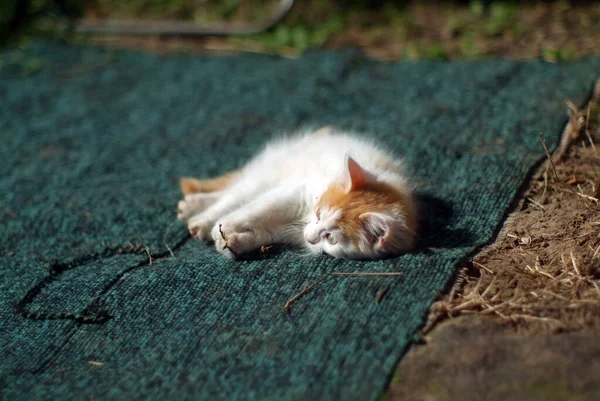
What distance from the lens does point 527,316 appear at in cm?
163

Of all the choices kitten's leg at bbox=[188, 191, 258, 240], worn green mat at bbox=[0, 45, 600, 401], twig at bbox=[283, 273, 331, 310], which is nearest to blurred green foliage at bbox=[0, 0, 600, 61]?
worn green mat at bbox=[0, 45, 600, 401]

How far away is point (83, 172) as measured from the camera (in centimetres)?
296

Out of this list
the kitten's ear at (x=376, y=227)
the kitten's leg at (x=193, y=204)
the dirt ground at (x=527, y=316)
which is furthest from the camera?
the kitten's leg at (x=193, y=204)

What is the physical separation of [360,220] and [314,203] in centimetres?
25

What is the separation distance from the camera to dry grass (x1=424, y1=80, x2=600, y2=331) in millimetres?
1648

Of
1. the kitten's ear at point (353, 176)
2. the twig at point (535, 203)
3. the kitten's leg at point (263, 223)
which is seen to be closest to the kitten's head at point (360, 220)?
the kitten's ear at point (353, 176)

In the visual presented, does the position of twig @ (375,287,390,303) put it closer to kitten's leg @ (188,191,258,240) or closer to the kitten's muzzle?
the kitten's muzzle

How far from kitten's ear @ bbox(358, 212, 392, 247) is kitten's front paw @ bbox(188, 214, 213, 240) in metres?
0.61

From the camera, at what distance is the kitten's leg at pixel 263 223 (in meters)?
2.05

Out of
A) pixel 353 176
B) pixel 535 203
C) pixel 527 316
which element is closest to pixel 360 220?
pixel 353 176

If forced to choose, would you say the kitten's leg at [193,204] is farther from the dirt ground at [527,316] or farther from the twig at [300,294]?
the dirt ground at [527,316]

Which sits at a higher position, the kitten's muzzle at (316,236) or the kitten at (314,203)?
the kitten at (314,203)

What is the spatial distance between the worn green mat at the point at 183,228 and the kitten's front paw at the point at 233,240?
0.04 metres

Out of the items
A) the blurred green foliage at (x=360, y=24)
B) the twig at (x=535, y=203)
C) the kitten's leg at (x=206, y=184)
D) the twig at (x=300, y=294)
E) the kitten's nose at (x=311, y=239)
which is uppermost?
the blurred green foliage at (x=360, y=24)
